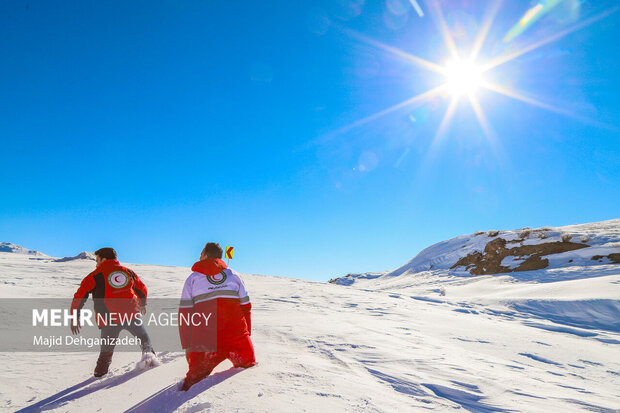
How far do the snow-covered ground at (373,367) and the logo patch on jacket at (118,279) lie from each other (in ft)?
3.47

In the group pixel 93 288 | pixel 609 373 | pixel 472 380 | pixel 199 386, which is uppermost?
pixel 93 288

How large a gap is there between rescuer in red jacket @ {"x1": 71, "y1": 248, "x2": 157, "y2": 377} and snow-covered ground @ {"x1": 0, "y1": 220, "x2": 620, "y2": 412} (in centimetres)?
32

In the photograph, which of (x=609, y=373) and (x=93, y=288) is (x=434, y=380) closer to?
(x=609, y=373)

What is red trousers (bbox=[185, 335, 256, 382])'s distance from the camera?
3.00 m

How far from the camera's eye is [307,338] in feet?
16.3

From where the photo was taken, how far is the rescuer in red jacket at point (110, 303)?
3693mm

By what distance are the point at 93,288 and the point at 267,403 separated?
2865 millimetres

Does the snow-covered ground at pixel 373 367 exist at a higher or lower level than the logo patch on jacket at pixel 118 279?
lower

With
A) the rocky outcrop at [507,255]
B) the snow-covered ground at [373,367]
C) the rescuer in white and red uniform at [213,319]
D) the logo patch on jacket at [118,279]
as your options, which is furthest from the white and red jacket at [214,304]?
the rocky outcrop at [507,255]

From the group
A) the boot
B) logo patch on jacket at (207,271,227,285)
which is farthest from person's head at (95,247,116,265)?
logo patch on jacket at (207,271,227,285)

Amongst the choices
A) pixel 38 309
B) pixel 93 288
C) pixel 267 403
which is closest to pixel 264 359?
pixel 267 403

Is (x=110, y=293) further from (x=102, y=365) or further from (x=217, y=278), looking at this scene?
(x=217, y=278)

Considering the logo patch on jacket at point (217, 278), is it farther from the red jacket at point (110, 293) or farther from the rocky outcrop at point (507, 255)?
the rocky outcrop at point (507, 255)

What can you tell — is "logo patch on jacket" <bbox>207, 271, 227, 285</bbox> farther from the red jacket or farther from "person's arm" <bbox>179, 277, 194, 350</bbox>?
the red jacket
